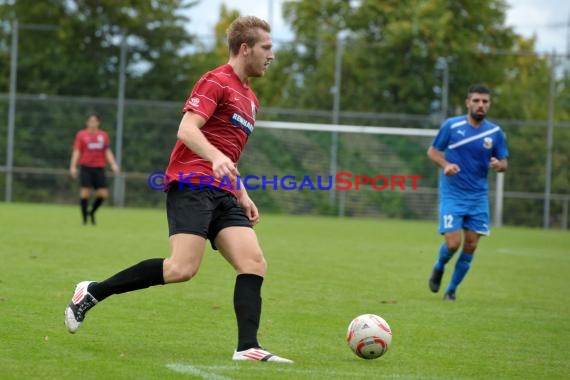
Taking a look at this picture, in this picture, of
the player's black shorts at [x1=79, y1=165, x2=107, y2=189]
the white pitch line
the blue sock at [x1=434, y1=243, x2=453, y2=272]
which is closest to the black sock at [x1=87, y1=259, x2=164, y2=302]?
the white pitch line

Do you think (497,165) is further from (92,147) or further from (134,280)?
(92,147)

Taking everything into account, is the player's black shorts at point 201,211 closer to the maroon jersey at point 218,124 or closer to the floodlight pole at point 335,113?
the maroon jersey at point 218,124

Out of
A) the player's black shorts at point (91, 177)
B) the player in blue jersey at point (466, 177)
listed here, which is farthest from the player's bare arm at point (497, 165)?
the player's black shorts at point (91, 177)

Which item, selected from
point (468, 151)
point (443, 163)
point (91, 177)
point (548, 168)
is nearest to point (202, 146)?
point (443, 163)

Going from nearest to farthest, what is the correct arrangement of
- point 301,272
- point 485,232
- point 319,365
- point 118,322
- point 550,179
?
point 319,365
point 118,322
point 485,232
point 301,272
point 550,179

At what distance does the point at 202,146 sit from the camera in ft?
19.7

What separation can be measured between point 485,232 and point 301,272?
2.64m

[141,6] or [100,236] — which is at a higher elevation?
[141,6]

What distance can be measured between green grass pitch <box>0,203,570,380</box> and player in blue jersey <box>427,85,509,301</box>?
1.42 feet

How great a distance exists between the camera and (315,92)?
30062 mm

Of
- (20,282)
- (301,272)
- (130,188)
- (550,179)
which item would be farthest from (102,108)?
(20,282)

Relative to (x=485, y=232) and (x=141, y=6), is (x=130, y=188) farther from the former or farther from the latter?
(x=485, y=232)

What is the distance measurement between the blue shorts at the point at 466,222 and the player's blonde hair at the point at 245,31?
15.3 ft

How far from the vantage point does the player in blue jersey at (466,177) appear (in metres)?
10.6
